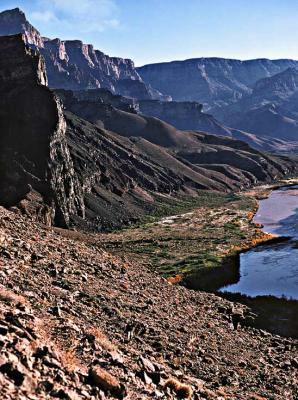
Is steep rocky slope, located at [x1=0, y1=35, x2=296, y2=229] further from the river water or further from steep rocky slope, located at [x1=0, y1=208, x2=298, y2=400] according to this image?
steep rocky slope, located at [x1=0, y1=208, x2=298, y2=400]

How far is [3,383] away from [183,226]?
79056 millimetres

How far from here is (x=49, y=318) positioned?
1886 centimetres

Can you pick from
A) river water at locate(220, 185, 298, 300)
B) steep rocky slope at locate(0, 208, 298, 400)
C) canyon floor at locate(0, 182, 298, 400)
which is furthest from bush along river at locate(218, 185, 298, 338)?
steep rocky slope at locate(0, 208, 298, 400)

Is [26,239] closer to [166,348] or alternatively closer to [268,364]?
[166,348]

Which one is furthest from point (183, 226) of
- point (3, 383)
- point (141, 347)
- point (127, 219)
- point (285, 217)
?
point (3, 383)

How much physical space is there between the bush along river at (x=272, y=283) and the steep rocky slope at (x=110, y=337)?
287 cm

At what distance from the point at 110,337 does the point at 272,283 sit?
107 feet

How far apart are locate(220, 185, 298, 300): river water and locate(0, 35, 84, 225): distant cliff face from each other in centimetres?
3165

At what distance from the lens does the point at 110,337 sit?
2125 centimetres

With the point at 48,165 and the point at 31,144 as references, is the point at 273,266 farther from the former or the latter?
the point at 31,144

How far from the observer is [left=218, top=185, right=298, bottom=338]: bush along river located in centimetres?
3878

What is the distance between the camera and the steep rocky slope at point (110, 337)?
14586 millimetres

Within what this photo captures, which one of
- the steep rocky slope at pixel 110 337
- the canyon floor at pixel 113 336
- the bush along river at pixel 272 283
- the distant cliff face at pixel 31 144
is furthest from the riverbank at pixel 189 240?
the steep rocky slope at pixel 110 337

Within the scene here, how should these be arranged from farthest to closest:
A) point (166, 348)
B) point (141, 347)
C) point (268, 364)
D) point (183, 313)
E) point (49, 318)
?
point (183, 313)
point (268, 364)
point (166, 348)
point (141, 347)
point (49, 318)
